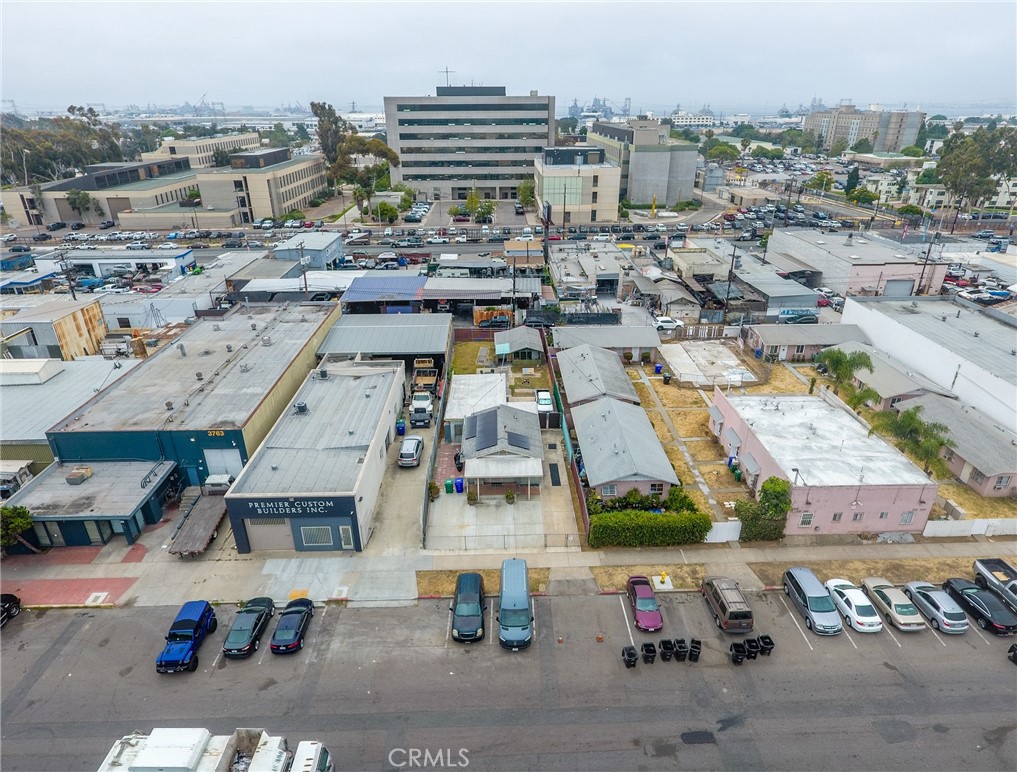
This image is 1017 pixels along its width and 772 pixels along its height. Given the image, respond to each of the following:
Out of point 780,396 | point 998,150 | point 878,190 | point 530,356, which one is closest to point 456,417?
point 530,356

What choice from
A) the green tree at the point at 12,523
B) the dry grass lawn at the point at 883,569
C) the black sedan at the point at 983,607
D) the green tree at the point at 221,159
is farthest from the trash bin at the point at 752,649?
the green tree at the point at 221,159

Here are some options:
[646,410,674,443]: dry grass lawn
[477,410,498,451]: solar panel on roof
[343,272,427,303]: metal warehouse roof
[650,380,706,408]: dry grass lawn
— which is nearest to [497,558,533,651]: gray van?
[477,410,498,451]: solar panel on roof

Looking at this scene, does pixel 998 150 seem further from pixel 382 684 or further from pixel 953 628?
pixel 382 684

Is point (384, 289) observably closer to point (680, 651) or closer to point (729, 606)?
point (729, 606)

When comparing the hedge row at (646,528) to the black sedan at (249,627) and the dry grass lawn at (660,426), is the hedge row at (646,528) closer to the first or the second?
the dry grass lawn at (660,426)

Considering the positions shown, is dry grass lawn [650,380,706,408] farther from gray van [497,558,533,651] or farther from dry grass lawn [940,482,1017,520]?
gray van [497,558,533,651]

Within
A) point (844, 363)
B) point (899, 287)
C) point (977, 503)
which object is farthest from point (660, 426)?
point (899, 287)
